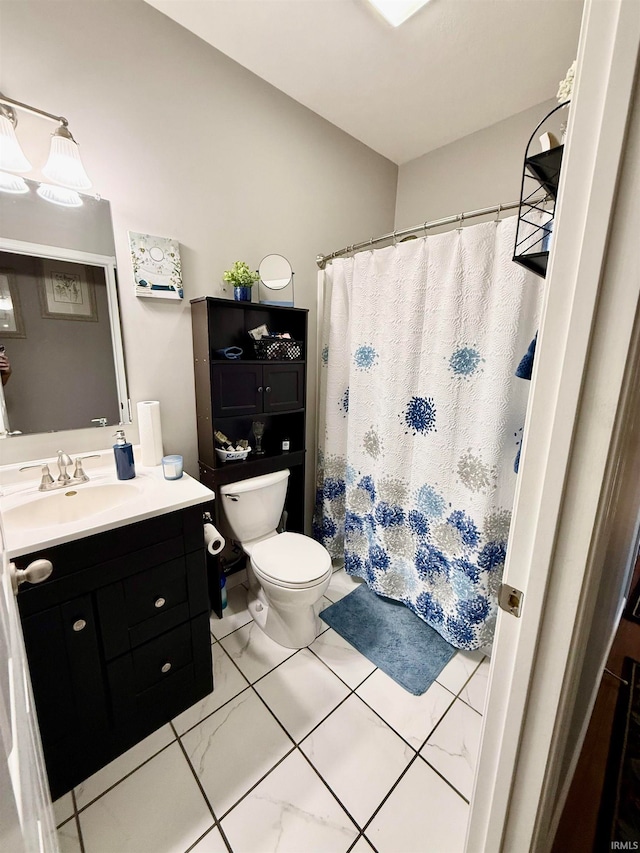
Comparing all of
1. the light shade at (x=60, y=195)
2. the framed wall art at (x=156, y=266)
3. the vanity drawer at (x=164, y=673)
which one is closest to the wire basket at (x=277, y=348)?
the framed wall art at (x=156, y=266)

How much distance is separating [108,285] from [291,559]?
1.41m

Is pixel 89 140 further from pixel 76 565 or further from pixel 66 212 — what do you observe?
pixel 76 565

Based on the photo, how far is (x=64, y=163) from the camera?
1.17 m

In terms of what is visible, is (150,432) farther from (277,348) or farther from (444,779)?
(444,779)

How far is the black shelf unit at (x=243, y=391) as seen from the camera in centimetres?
162

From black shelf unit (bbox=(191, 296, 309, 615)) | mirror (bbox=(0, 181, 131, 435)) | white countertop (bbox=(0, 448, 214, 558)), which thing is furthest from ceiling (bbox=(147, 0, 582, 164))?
white countertop (bbox=(0, 448, 214, 558))

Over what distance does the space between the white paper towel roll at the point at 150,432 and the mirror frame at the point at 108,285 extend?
3.2 inches

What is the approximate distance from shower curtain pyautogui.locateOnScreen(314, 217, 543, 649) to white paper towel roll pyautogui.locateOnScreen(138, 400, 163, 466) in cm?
97

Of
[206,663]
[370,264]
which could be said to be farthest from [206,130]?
[206,663]

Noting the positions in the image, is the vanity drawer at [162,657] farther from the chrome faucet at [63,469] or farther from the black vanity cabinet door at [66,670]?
the chrome faucet at [63,469]

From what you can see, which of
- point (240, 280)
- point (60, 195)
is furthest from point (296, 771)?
point (60, 195)

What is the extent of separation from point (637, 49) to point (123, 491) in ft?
5.38

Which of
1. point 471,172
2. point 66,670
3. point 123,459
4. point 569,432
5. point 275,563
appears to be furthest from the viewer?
point 471,172

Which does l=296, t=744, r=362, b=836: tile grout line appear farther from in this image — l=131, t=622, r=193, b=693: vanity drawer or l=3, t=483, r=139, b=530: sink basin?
l=3, t=483, r=139, b=530: sink basin
